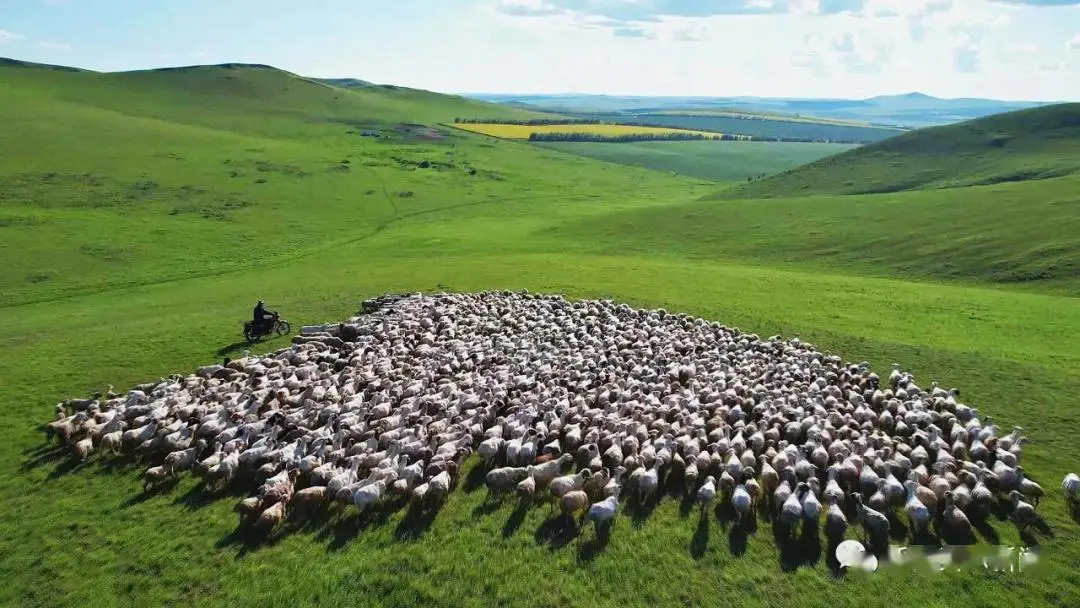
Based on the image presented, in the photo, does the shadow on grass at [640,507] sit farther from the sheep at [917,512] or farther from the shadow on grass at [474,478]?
the sheep at [917,512]

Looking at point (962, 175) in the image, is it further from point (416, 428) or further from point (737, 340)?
point (416, 428)

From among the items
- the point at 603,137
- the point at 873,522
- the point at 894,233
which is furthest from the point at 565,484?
the point at 603,137

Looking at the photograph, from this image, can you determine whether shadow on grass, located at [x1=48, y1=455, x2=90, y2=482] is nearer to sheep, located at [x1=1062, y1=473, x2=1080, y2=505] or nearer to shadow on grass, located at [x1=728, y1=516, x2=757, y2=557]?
shadow on grass, located at [x1=728, y1=516, x2=757, y2=557]

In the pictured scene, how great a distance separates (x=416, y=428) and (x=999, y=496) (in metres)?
13.6

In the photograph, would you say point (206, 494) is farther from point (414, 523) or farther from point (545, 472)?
point (545, 472)

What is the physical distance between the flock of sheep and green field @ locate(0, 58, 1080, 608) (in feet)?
2.60

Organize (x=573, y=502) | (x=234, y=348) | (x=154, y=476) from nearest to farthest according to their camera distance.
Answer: (x=573, y=502)
(x=154, y=476)
(x=234, y=348)

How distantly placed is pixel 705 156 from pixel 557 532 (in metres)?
156

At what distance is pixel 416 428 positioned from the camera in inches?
695

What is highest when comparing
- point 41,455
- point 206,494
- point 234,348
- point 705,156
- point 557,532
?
point 557,532

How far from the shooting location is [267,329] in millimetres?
27703

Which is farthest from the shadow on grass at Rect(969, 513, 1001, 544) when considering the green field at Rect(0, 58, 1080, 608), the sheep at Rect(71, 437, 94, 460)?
the sheep at Rect(71, 437, 94, 460)

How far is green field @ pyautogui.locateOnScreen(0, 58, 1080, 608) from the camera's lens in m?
12.4

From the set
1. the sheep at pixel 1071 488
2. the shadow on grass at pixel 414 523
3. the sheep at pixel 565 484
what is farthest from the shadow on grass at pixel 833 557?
the shadow on grass at pixel 414 523
